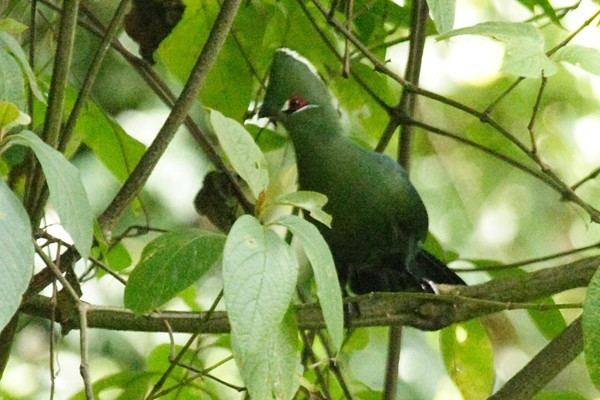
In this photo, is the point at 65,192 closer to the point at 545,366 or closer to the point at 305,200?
the point at 305,200

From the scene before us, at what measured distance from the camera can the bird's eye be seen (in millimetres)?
1899

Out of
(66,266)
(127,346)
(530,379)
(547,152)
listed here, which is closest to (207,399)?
(66,266)

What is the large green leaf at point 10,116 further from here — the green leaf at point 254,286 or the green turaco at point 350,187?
the green turaco at point 350,187

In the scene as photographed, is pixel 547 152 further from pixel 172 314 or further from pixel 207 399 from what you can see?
pixel 172 314

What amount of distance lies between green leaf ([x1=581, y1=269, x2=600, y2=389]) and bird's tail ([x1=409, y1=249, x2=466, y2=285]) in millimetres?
980

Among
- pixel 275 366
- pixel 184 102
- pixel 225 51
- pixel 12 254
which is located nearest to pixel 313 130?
pixel 225 51

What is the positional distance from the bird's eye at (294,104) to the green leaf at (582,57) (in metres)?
0.73

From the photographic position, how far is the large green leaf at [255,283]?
92 centimetres

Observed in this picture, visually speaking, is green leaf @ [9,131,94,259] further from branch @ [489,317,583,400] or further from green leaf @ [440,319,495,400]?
green leaf @ [440,319,495,400]

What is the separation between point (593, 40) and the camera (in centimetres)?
305

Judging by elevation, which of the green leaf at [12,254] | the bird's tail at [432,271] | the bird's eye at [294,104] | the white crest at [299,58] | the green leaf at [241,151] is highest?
the white crest at [299,58]

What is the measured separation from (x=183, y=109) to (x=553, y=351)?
61cm

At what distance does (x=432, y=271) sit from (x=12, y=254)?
128cm

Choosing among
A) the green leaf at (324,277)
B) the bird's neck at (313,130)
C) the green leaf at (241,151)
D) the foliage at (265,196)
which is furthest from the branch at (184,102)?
the bird's neck at (313,130)
